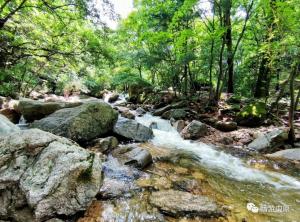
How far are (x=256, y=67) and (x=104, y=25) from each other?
36.9 ft

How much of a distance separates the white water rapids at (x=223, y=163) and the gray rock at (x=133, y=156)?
1.69 m

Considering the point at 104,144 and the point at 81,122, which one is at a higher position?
the point at 81,122

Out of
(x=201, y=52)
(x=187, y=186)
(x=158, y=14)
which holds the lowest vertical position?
(x=187, y=186)

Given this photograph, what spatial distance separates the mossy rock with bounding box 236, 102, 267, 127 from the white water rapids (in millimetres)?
2894

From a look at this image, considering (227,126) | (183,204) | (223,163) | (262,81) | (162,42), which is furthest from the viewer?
(162,42)

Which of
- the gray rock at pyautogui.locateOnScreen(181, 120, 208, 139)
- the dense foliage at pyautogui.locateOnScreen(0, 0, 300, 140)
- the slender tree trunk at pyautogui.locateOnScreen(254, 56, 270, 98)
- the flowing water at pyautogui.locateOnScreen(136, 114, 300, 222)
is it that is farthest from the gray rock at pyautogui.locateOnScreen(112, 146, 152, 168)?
the slender tree trunk at pyautogui.locateOnScreen(254, 56, 270, 98)

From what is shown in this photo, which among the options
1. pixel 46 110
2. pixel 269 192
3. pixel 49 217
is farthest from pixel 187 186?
pixel 46 110

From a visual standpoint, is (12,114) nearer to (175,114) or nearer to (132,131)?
(132,131)

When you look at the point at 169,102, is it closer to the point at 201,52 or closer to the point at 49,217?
the point at 201,52

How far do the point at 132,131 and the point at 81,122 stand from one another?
6.51 ft

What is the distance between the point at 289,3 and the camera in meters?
7.71

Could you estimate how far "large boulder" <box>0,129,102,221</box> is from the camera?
9.98 feet

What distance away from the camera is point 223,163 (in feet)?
21.6

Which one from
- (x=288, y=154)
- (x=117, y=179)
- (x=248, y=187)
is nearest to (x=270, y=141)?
(x=288, y=154)
